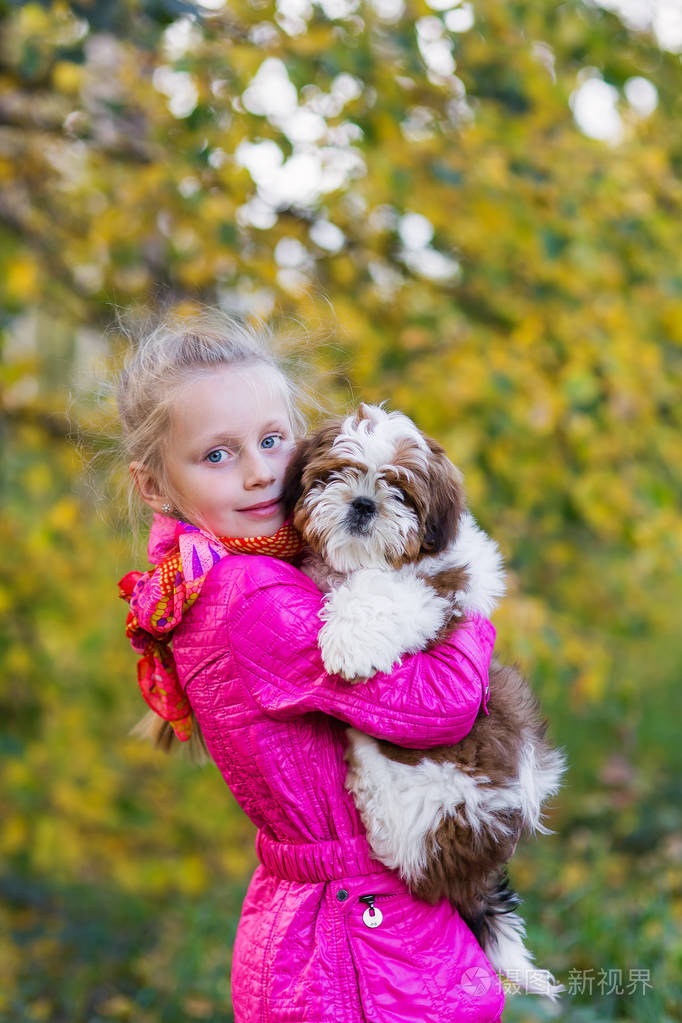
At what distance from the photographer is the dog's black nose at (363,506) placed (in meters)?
1.91

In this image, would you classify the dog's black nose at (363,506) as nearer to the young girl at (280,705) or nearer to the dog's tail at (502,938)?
the young girl at (280,705)

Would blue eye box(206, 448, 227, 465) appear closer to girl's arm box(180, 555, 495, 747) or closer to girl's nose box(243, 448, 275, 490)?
girl's nose box(243, 448, 275, 490)

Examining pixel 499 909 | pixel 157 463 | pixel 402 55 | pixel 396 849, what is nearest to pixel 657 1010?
pixel 499 909

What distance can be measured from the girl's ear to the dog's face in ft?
1.09

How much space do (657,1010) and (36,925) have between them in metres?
4.00

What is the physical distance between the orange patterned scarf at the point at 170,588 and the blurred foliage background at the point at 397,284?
1.12m

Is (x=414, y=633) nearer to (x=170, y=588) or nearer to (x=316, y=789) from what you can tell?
(x=316, y=789)

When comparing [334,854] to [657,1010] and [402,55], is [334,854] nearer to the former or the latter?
[657,1010]

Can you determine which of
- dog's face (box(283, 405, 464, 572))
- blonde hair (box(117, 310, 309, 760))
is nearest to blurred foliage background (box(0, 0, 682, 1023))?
blonde hair (box(117, 310, 309, 760))

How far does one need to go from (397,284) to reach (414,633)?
145 inches

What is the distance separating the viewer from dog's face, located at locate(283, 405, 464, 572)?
192 centimetres

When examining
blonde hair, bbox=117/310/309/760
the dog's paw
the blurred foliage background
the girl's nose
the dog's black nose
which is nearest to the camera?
the dog's paw

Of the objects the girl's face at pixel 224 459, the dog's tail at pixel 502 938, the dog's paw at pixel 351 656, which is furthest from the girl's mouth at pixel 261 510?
the dog's tail at pixel 502 938

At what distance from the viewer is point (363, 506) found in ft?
6.27
